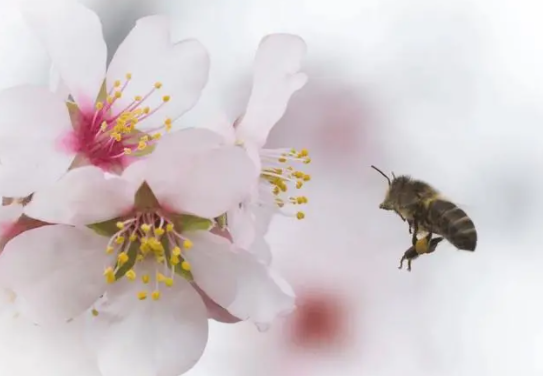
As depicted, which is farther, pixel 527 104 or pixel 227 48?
pixel 527 104

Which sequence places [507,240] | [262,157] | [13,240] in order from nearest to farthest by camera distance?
[13,240] → [262,157] → [507,240]

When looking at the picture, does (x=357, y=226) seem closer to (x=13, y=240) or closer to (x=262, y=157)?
(x=262, y=157)

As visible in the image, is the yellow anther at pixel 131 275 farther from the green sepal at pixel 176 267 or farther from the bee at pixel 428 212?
the bee at pixel 428 212

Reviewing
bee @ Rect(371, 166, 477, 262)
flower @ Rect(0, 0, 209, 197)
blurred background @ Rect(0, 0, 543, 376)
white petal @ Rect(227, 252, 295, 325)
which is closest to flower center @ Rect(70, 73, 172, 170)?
flower @ Rect(0, 0, 209, 197)

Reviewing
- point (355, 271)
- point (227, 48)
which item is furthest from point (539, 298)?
point (227, 48)

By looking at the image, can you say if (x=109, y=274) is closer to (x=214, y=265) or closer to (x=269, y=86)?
(x=214, y=265)

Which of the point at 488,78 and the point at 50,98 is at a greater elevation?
the point at 50,98

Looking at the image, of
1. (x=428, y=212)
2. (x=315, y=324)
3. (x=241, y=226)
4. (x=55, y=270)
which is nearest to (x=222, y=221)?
(x=241, y=226)

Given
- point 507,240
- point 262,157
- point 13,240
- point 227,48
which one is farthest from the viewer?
point 507,240
